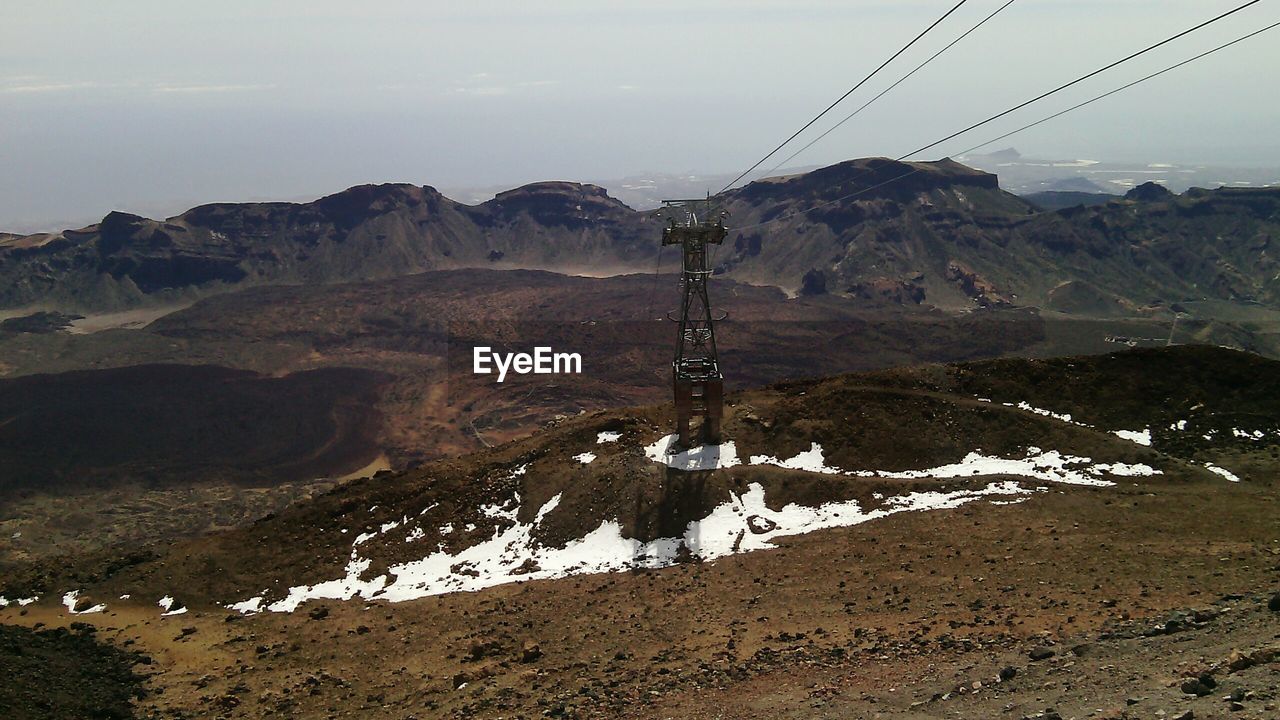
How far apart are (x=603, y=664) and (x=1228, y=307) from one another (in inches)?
7251

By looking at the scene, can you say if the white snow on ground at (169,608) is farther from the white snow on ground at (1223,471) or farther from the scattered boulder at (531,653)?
the white snow on ground at (1223,471)

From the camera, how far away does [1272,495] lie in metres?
27.6

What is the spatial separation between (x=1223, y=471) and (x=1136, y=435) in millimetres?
4157

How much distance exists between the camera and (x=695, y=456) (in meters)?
37.3

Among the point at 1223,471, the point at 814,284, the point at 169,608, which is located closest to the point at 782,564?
the point at 1223,471

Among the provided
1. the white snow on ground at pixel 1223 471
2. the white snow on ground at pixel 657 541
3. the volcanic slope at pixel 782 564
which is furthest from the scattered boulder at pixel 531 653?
the white snow on ground at pixel 1223 471

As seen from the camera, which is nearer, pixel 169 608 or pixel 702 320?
pixel 169 608

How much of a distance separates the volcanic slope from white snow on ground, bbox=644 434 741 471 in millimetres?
164

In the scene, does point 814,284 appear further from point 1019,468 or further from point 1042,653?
point 1042,653

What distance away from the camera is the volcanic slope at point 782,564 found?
60.1 ft

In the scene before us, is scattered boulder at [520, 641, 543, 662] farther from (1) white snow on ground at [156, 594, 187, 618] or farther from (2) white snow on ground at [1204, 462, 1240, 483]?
(2) white snow on ground at [1204, 462, 1240, 483]

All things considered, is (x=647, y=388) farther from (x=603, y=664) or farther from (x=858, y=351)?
(x=603, y=664)

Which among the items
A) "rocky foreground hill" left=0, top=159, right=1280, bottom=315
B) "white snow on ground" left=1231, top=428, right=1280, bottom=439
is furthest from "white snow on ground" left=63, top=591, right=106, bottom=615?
"rocky foreground hill" left=0, top=159, right=1280, bottom=315

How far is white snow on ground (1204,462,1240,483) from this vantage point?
99.7ft
